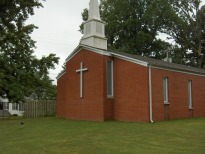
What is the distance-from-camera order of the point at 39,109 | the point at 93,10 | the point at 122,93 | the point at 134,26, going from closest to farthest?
the point at 122,93, the point at 93,10, the point at 39,109, the point at 134,26

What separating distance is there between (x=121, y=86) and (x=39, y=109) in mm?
11390

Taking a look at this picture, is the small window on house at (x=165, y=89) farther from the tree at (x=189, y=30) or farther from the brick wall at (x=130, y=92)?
the tree at (x=189, y=30)

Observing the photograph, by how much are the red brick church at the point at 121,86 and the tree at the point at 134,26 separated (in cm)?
1823

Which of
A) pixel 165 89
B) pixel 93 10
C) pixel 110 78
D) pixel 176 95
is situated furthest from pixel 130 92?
pixel 93 10

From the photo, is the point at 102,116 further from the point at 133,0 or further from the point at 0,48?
the point at 133,0

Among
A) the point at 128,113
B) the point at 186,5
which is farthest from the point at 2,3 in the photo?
the point at 186,5

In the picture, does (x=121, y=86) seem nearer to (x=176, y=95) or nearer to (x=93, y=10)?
(x=176, y=95)

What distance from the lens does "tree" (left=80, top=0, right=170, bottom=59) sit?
42.1 m

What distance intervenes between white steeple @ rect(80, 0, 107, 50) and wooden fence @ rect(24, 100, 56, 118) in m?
8.79

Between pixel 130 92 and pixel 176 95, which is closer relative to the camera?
pixel 130 92

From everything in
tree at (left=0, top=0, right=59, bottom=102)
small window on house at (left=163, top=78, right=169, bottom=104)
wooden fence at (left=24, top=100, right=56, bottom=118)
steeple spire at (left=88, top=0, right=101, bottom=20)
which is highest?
steeple spire at (left=88, top=0, right=101, bottom=20)

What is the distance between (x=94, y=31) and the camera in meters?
23.2

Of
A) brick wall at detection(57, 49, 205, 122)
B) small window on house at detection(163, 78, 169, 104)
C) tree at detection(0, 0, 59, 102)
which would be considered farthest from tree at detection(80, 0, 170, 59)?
small window on house at detection(163, 78, 169, 104)

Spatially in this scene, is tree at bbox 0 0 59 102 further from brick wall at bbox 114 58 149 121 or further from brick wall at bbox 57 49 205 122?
brick wall at bbox 114 58 149 121
